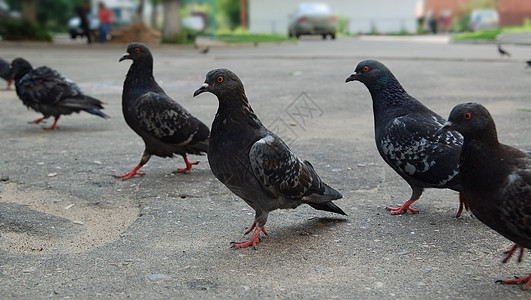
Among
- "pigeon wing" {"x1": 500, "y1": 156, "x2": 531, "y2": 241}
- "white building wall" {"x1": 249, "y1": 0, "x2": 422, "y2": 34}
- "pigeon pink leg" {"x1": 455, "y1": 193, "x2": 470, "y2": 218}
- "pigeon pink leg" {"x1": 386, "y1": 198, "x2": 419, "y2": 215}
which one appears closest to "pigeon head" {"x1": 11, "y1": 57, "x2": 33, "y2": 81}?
"pigeon pink leg" {"x1": 386, "y1": 198, "x2": 419, "y2": 215}

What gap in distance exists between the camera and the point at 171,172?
594cm

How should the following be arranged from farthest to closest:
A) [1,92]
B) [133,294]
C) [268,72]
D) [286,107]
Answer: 1. [268,72]
2. [1,92]
3. [286,107]
4. [133,294]

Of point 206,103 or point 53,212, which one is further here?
point 206,103

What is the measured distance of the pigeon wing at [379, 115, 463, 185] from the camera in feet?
14.3

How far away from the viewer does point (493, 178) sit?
3.26m

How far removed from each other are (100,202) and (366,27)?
38822mm

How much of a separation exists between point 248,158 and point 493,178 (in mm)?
1432

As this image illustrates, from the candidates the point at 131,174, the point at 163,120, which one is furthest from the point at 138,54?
the point at 131,174

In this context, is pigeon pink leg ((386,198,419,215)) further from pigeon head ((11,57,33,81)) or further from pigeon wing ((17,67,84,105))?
pigeon head ((11,57,33,81))

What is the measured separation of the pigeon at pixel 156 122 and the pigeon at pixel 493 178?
278 centimetres

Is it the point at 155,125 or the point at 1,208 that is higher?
the point at 155,125

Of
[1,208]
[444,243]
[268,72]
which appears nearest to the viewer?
[444,243]

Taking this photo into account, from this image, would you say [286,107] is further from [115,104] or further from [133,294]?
[133,294]

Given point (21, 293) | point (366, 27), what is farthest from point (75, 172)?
point (366, 27)
